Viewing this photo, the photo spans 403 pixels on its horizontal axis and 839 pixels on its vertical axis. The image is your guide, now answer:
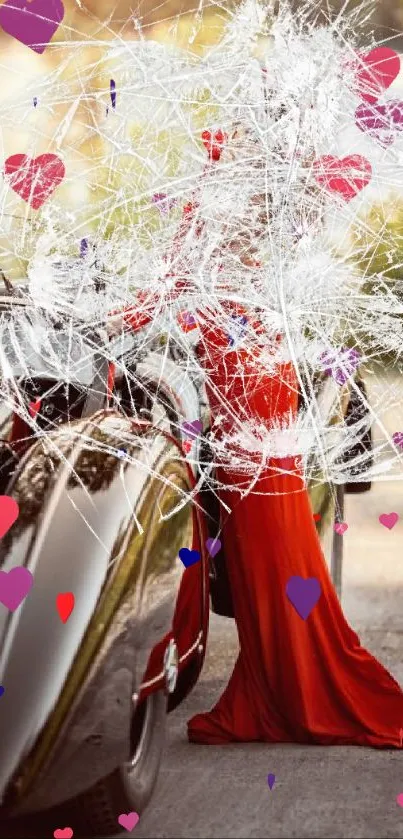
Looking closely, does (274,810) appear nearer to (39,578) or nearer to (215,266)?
(39,578)

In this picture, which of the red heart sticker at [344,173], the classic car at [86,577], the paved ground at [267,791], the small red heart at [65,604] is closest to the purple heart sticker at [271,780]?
the paved ground at [267,791]

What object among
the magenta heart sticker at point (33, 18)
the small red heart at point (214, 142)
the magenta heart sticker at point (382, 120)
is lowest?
the small red heart at point (214, 142)

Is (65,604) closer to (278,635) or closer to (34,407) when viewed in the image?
(34,407)

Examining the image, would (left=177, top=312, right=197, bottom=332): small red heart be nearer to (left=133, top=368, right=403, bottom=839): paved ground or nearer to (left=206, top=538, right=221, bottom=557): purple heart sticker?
(left=206, top=538, right=221, bottom=557): purple heart sticker

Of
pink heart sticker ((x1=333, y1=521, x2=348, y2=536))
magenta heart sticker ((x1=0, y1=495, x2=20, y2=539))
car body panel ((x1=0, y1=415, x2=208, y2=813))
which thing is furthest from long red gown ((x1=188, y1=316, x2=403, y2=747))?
magenta heart sticker ((x1=0, y1=495, x2=20, y2=539))

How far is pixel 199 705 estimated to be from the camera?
334 centimetres

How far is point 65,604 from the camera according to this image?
1831 millimetres

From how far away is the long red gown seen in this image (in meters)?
2.94

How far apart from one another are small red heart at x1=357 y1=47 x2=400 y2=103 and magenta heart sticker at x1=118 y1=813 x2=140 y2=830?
1706 mm

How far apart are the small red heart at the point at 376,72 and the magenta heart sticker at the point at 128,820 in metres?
1.71

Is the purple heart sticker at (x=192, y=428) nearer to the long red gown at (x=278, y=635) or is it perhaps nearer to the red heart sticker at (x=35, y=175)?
the long red gown at (x=278, y=635)

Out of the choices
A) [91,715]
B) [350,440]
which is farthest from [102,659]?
[350,440]

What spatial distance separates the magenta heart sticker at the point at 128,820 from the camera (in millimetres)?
2037

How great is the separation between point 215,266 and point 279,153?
33cm
